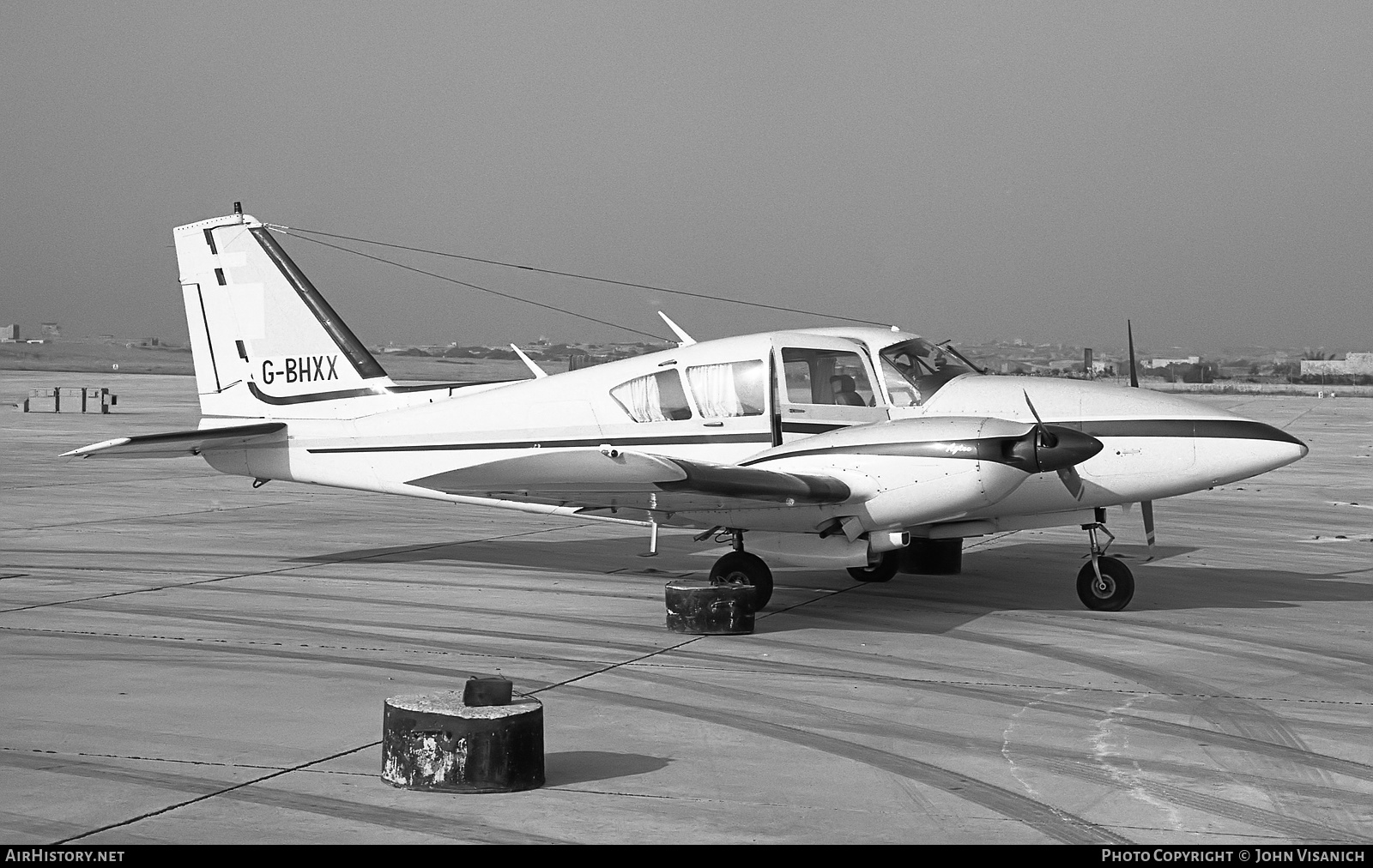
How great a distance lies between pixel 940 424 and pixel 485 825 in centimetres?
720

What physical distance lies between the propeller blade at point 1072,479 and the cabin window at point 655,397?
3.91 metres

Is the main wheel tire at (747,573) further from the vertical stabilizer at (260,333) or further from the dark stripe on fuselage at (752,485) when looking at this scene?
the vertical stabilizer at (260,333)

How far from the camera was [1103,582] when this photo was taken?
44.3ft

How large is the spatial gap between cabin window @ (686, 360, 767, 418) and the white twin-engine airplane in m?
0.02

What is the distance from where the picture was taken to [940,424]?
488 inches

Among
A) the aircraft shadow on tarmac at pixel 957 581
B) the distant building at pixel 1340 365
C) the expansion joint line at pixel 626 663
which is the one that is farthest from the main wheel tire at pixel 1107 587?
the distant building at pixel 1340 365

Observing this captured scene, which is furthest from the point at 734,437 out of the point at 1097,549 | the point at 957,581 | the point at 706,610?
the point at 1097,549

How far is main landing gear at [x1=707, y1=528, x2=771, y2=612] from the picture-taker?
517 inches

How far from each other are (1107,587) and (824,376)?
11.7 ft

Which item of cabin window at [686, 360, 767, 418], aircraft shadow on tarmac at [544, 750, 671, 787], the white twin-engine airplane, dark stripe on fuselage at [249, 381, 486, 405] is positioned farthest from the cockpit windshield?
aircraft shadow on tarmac at [544, 750, 671, 787]

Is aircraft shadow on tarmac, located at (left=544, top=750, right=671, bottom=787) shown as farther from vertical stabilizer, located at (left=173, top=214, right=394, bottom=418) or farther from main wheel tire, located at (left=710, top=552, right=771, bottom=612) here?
vertical stabilizer, located at (left=173, top=214, right=394, bottom=418)

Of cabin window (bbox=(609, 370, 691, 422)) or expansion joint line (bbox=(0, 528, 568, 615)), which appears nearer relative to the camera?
expansion joint line (bbox=(0, 528, 568, 615))

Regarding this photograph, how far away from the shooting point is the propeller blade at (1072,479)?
1276cm
